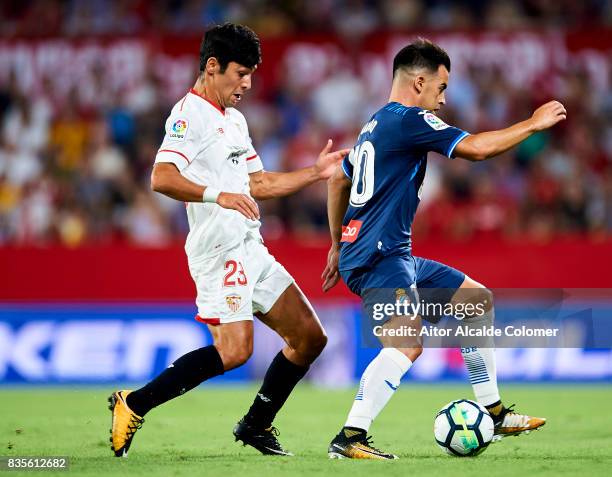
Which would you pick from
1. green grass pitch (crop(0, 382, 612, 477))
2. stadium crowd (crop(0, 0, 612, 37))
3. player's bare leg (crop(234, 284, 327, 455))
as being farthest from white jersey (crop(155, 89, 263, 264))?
stadium crowd (crop(0, 0, 612, 37))

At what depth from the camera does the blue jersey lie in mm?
6723

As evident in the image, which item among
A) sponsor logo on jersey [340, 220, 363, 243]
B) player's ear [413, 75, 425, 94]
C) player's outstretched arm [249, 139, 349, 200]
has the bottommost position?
sponsor logo on jersey [340, 220, 363, 243]

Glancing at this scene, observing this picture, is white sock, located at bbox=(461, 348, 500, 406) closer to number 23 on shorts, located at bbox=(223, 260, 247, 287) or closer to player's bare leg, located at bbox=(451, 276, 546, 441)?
player's bare leg, located at bbox=(451, 276, 546, 441)

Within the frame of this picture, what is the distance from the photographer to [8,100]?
16.2 meters

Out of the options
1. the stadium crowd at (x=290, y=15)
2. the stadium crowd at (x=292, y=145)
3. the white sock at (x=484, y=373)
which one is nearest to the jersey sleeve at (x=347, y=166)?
the white sock at (x=484, y=373)

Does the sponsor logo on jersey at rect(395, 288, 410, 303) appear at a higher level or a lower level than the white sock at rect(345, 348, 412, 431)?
higher

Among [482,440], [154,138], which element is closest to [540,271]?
[154,138]

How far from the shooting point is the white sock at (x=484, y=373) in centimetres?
726

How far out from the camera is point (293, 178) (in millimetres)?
7371

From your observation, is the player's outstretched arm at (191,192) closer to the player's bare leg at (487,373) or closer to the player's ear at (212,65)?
the player's ear at (212,65)

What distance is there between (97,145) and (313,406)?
6156 mm

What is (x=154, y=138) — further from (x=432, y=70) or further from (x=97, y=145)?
(x=432, y=70)

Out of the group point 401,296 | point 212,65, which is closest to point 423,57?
point 212,65

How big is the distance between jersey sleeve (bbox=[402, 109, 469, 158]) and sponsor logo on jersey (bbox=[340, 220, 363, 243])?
0.60 m
